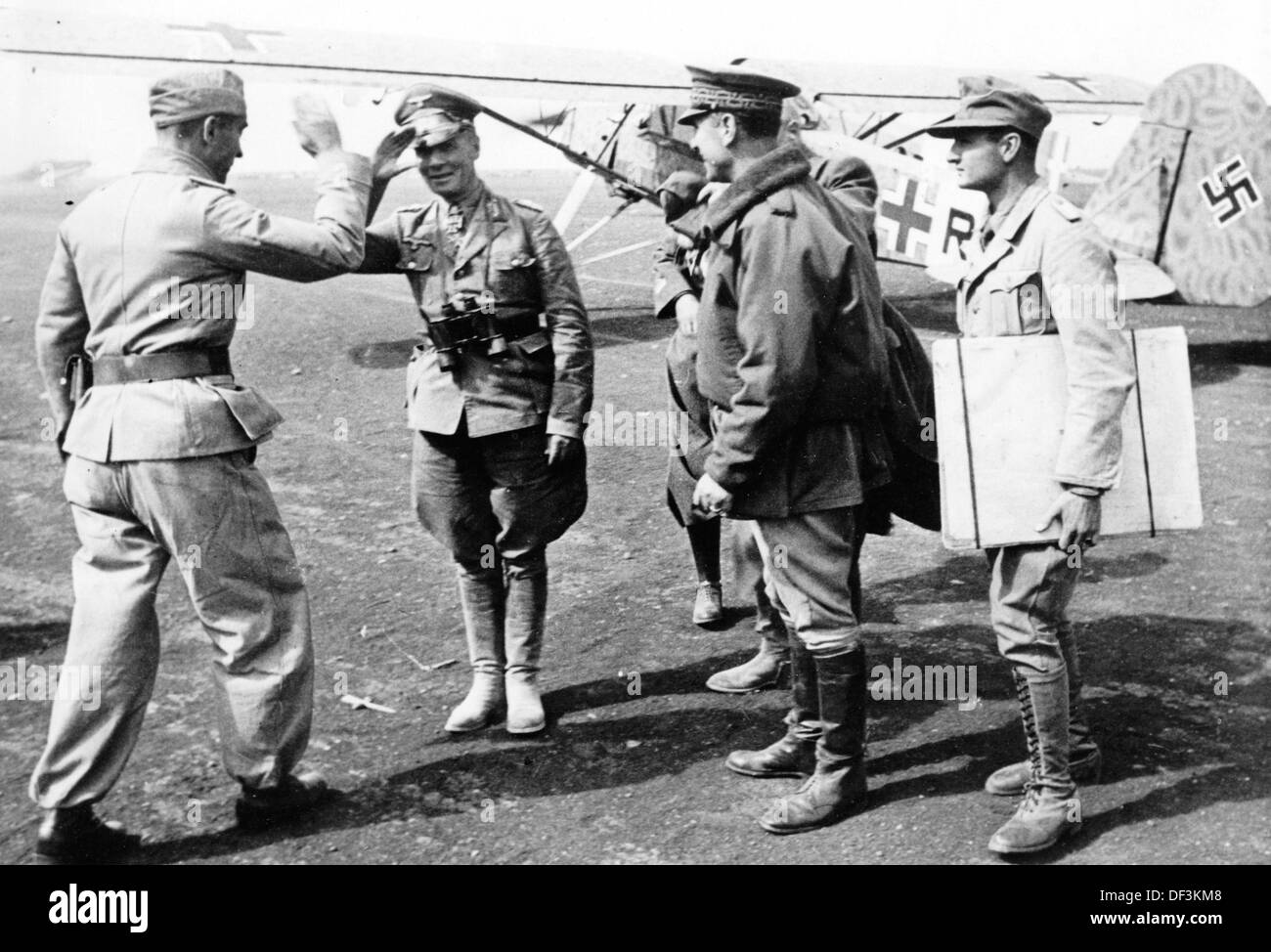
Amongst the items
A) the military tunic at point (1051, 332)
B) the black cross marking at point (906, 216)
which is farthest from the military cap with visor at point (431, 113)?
the black cross marking at point (906, 216)

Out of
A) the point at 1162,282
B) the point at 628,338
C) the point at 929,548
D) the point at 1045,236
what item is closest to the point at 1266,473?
the point at 929,548

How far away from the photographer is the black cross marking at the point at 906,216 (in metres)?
12.1

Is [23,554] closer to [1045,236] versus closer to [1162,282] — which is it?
[1045,236]

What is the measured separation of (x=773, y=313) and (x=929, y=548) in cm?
322

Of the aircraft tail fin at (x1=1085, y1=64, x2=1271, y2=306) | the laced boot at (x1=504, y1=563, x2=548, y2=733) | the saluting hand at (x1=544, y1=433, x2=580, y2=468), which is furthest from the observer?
the aircraft tail fin at (x1=1085, y1=64, x2=1271, y2=306)

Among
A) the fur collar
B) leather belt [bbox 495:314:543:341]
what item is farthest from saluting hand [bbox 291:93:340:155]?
the fur collar

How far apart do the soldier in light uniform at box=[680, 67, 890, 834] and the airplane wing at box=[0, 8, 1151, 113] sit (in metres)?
7.62

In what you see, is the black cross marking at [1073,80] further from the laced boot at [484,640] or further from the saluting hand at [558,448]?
the laced boot at [484,640]

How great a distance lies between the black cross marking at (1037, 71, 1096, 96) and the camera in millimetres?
16266

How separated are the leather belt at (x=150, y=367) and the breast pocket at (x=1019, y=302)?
7.45ft

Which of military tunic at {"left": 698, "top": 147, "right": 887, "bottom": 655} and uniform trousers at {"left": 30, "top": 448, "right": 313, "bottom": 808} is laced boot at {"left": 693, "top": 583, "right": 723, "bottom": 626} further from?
uniform trousers at {"left": 30, "top": 448, "right": 313, "bottom": 808}

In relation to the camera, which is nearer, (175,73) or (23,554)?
(175,73)

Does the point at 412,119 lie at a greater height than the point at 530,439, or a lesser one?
greater

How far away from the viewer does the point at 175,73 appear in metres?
3.62
